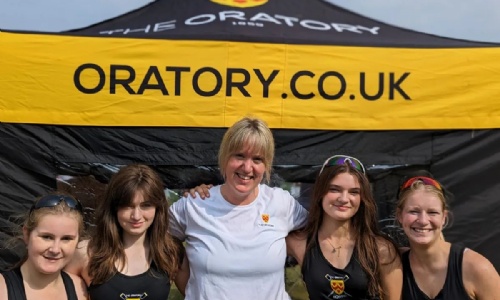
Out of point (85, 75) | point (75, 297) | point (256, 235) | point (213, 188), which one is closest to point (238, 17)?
point (85, 75)

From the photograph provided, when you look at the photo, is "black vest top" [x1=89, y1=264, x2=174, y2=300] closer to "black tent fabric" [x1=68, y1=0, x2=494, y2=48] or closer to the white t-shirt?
the white t-shirt

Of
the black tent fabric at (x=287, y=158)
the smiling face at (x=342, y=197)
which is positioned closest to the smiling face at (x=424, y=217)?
the smiling face at (x=342, y=197)

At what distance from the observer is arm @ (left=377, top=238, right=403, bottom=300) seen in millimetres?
2414

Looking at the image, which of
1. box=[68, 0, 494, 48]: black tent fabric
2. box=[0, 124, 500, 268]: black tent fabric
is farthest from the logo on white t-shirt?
box=[68, 0, 494, 48]: black tent fabric

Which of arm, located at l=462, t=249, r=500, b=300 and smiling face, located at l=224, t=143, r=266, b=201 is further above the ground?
smiling face, located at l=224, t=143, r=266, b=201

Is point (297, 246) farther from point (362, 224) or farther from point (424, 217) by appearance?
point (424, 217)

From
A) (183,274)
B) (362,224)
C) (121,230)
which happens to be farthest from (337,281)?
(121,230)

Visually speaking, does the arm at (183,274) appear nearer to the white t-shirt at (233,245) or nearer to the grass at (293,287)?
the white t-shirt at (233,245)

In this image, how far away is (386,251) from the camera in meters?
2.49

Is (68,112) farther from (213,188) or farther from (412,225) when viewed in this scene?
(412,225)

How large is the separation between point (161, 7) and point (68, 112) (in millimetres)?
1573

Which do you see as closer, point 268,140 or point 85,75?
point 268,140

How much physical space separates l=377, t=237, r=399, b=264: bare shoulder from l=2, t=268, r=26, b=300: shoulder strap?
4.85ft

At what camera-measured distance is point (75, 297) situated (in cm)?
222
